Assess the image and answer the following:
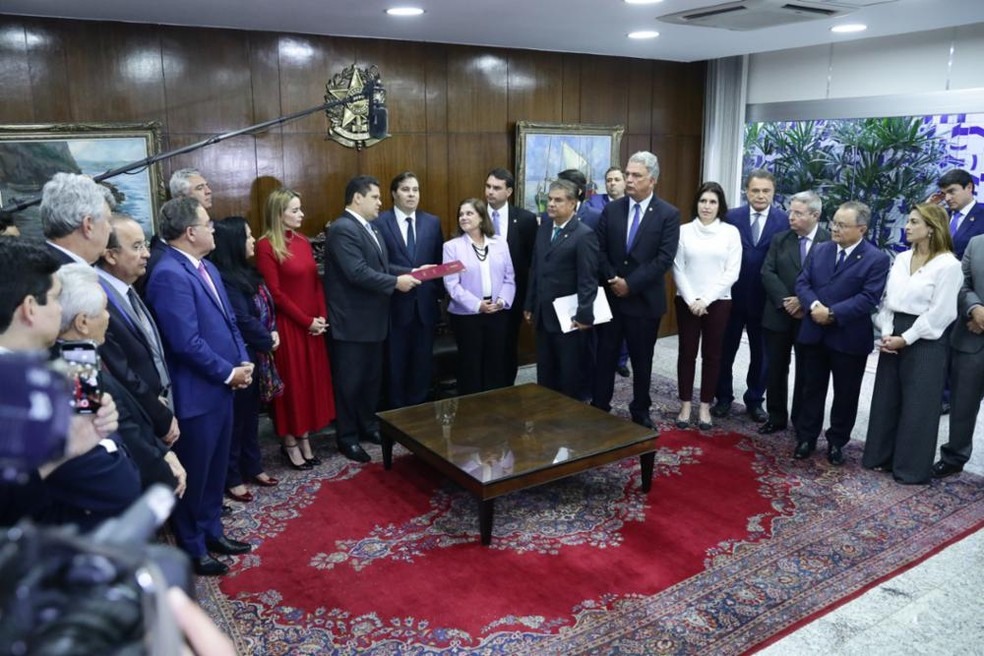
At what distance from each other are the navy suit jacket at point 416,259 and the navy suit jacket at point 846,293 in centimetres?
230

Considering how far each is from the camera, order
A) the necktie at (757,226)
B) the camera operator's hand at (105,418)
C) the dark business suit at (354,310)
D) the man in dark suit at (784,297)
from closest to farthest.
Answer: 1. the camera operator's hand at (105,418)
2. the dark business suit at (354,310)
3. the man in dark suit at (784,297)
4. the necktie at (757,226)

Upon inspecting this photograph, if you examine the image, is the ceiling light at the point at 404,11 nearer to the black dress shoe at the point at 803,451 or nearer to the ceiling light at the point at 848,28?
the ceiling light at the point at 848,28

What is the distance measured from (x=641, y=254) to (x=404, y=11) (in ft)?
6.69

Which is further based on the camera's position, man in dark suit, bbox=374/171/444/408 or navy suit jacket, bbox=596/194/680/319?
man in dark suit, bbox=374/171/444/408

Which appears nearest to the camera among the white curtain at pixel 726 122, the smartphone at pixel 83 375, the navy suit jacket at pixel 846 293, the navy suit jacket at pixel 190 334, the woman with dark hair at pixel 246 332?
the smartphone at pixel 83 375

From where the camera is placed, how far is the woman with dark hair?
3814mm

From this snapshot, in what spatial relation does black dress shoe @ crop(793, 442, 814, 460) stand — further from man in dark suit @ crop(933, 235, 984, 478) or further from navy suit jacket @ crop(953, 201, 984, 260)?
navy suit jacket @ crop(953, 201, 984, 260)

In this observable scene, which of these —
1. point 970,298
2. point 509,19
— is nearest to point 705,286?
point 970,298

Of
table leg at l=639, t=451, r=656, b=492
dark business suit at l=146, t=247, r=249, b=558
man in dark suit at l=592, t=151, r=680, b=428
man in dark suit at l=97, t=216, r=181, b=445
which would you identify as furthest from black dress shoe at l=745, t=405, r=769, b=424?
man in dark suit at l=97, t=216, r=181, b=445

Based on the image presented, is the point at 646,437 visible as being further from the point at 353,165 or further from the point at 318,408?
the point at 353,165

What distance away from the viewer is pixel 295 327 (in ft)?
14.5

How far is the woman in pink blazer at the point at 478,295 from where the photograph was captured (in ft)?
16.5

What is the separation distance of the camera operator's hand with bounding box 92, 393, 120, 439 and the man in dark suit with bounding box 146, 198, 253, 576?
1315 mm

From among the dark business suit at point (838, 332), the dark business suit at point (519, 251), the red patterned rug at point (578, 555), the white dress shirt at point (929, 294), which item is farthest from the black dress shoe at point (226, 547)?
→ the white dress shirt at point (929, 294)
